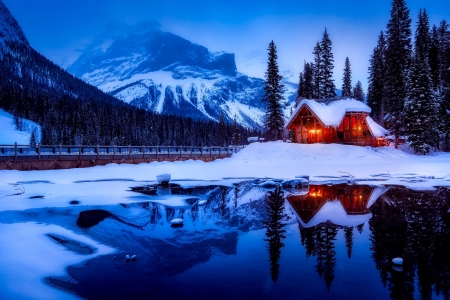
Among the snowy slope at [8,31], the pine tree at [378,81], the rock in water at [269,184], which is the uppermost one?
the snowy slope at [8,31]

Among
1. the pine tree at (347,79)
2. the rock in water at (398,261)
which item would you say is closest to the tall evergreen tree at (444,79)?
the pine tree at (347,79)

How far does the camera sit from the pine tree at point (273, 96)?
4659 cm

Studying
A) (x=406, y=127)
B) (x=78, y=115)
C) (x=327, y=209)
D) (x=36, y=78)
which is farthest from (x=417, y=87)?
(x=36, y=78)

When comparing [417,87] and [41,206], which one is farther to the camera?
[417,87]

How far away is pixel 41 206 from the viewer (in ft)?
44.5

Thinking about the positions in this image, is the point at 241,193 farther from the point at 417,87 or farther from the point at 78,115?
the point at 78,115

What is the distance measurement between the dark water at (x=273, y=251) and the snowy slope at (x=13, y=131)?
9065 cm

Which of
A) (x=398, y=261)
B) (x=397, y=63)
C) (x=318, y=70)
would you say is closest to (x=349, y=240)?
(x=398, y=261)

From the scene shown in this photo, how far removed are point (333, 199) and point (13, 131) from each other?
103 m

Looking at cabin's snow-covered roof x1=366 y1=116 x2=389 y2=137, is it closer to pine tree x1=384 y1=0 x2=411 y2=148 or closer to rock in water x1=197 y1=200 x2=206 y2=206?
pine tree x1=384 y1=0 x2=411 y2=148

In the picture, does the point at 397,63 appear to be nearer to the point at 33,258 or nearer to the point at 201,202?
the point at 201,202

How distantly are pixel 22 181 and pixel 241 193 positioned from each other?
565 inches

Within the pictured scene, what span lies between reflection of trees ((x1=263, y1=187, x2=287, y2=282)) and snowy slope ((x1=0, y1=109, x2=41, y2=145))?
90.2 m

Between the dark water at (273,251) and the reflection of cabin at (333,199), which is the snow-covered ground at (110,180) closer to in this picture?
the dark water at (273,251)
